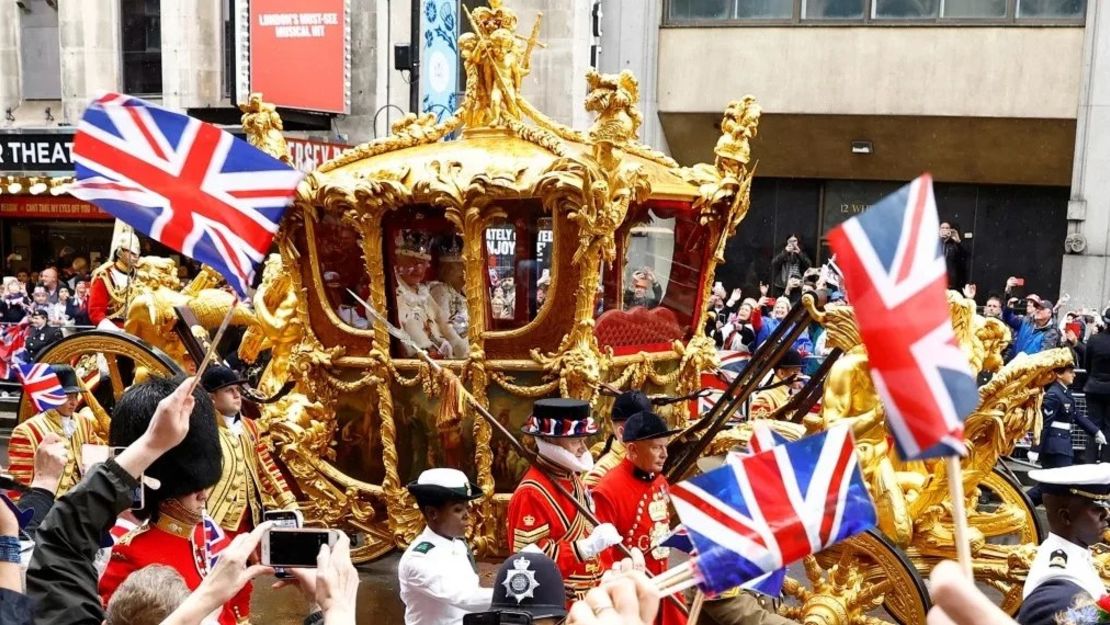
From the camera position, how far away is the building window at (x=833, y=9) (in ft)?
62.0

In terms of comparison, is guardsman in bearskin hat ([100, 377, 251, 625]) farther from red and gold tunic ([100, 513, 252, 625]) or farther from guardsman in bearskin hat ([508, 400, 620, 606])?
guardsman in bearskin hat ([508, 400, 620, 606])

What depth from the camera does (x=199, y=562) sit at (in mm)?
3787

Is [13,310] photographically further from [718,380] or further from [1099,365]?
[1099,365]

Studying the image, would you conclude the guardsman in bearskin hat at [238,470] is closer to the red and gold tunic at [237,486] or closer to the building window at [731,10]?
the red and gold tunic at [237,486]

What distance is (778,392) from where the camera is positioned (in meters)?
9.12

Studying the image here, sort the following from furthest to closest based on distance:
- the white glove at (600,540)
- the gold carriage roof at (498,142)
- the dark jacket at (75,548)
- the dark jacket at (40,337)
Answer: the dark jacket at (40,337) < the gold carriage roof at (498,142) < the white glove at (600,540) < the dark jacket at (75,548)

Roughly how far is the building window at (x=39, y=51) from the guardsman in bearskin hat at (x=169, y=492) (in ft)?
60.5

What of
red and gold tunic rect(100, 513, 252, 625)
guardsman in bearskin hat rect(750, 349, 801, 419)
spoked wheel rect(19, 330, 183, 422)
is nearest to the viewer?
red and gold tunic rect(100, 513, 252, 625)

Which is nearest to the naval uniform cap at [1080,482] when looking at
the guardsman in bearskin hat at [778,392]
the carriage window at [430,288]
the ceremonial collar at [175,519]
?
the ceremonial collar at [175,519]

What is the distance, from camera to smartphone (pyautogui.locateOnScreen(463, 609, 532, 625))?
133 inches

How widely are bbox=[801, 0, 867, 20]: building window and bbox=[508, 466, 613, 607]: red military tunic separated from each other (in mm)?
15699

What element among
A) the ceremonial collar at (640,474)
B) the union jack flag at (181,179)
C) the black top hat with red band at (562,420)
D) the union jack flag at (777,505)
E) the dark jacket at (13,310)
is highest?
the union jack flag at (181,179)

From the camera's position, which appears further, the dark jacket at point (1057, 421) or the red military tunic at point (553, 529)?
the dark jacket at point (1057, 421)

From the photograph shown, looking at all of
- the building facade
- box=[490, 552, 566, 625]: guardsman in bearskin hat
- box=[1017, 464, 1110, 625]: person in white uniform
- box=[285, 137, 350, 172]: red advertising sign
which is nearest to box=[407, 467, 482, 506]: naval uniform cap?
box=[490, 552, 566, 625]: guardsman in bearskin hat
